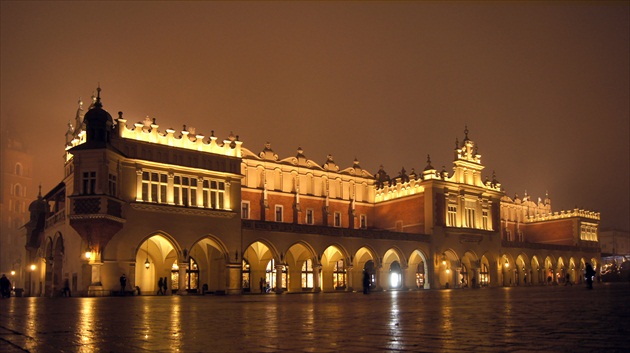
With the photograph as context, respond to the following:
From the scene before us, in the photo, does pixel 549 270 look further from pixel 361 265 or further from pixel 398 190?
pixel 361 265

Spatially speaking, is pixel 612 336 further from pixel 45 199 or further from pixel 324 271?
pixel 45 199

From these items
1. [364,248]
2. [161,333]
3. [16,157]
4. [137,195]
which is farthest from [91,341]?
[16,157]

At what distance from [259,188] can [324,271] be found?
29.8 feet

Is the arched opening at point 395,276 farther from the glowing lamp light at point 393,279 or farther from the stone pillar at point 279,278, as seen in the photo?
the stone pillar at point 279,278

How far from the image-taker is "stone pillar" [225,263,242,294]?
146 feet

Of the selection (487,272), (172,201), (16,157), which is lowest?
(487,272)

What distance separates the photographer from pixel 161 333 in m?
9.53

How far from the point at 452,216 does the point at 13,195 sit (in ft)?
307

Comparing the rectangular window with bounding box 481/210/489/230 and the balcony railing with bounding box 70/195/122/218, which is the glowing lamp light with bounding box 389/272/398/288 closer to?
the rectangular window with bounding box 481/210/489/230

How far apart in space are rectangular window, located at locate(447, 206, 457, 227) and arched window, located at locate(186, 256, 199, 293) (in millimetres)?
25740

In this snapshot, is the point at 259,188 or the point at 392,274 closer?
the point at 259,188

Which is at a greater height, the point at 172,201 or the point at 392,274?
the point at 172,201

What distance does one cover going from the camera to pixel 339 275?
58625 mm

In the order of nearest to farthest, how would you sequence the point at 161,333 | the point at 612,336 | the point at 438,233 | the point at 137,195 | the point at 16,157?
the point at 612,336 → the point at 161,333 → the point at 137,195 → the point at 438,233 → the point at 16,157
